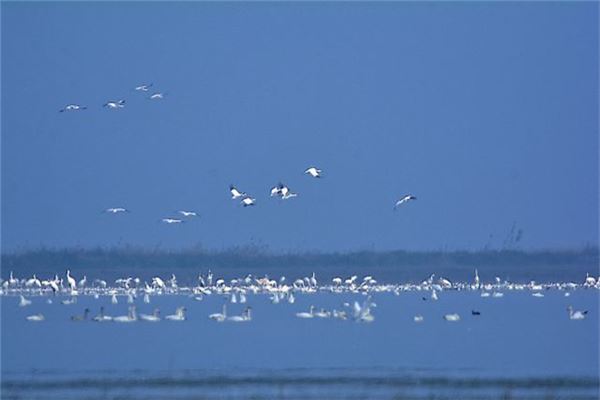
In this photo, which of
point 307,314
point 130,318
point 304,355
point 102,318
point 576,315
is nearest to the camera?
point 304,355

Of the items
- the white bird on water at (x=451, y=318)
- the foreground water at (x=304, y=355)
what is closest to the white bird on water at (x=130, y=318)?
the foreground water at (x=304, y=355)

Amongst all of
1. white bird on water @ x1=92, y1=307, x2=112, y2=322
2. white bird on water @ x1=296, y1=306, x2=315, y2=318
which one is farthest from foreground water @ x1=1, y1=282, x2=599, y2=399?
white bird on water @ x1=296, y1=306, x2=315, y2=318

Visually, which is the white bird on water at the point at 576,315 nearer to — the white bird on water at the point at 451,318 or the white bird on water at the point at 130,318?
the white bird on water at the point at 451,318

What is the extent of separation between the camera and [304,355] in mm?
30203

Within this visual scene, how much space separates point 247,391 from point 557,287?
33432 mm

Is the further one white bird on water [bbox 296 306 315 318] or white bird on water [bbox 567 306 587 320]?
white bird on water [bbox 296 306 315 318]

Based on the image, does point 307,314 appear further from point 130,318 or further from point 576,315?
point 576,315

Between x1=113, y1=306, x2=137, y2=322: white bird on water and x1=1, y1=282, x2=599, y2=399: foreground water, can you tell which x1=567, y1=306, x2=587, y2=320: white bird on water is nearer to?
x1=1, y1=282, x2=599, y2=399: foreground water

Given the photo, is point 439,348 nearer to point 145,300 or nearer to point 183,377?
point 183,377

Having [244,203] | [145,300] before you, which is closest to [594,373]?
[244,203]

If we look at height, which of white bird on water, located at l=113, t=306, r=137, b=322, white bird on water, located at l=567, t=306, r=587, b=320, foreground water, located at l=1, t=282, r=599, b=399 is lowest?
foreground water, located at l=1, t=282, r=599, b=399

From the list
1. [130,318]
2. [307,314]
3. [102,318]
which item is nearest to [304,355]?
[130,318]

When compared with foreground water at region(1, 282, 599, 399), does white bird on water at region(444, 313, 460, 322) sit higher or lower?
higher

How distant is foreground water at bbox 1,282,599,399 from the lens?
25203mm
